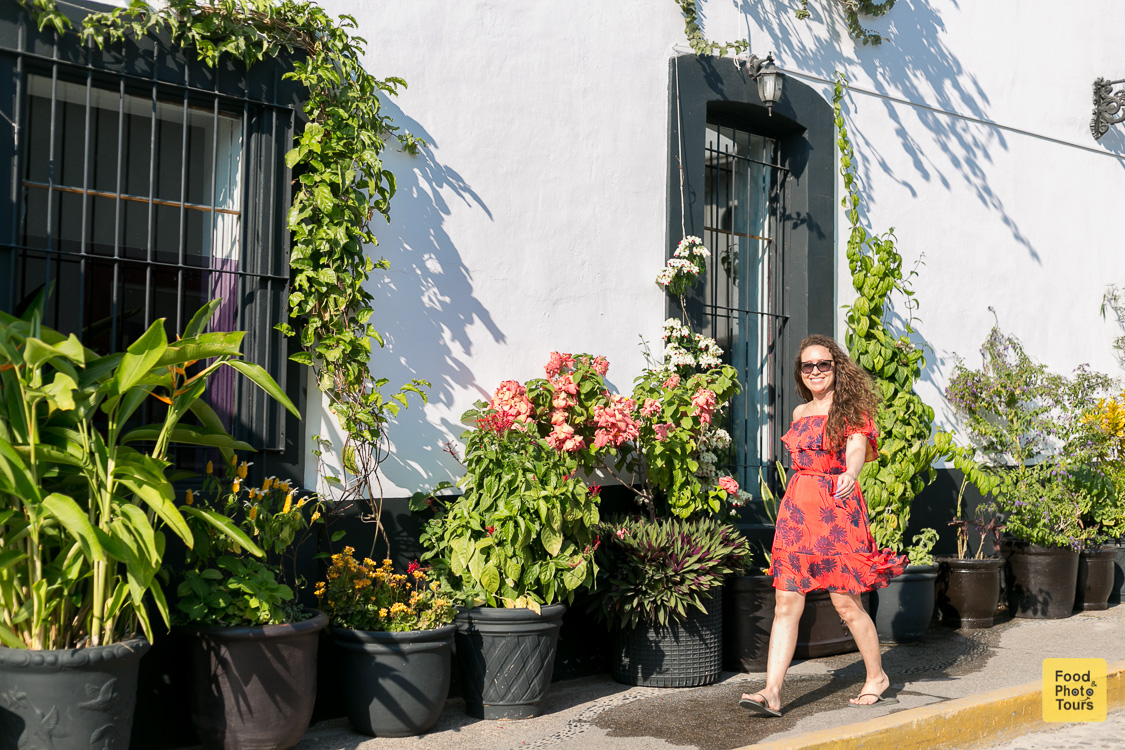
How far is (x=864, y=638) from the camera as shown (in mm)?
5090

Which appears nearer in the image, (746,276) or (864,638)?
(864,638)

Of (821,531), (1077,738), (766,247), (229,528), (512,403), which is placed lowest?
(1077,738)

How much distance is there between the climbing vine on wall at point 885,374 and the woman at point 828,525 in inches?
72.0

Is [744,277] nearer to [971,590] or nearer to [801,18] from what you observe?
[801,18]

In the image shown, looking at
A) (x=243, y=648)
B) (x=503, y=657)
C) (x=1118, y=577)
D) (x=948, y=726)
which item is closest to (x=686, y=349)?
(x=503, y=657)

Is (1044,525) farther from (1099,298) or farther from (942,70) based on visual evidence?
(942,70)

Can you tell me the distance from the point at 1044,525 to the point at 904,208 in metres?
2.49

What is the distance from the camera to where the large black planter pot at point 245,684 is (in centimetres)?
408

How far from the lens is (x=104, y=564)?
3648mm

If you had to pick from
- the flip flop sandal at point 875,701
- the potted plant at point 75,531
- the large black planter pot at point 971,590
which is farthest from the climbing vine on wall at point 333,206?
the large black planter pot at point 971,590

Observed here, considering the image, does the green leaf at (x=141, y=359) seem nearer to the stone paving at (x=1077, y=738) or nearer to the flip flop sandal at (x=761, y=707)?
the flip flop sandal at (x=761, y=707)

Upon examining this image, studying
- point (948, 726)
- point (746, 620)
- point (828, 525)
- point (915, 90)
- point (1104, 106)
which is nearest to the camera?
point (948, 726)

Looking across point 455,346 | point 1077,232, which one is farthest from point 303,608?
point 1077,232

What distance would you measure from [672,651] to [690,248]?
235 cm
